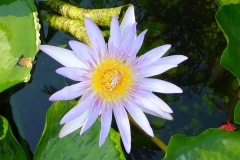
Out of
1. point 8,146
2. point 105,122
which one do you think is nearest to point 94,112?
point 105,122

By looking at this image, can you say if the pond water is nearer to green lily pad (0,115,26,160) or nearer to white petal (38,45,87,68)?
green lily pad (0,115,26,160)

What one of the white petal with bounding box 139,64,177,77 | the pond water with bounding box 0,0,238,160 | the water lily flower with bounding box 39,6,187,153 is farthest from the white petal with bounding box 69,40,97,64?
the pond water with bounding box 0,0,238,160

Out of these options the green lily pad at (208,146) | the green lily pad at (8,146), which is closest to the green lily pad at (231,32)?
the green lily pad at (208,146)

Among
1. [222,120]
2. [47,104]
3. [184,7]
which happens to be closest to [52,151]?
[47,104]

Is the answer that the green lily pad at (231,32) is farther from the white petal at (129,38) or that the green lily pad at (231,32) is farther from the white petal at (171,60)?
the white petal at (129,38)

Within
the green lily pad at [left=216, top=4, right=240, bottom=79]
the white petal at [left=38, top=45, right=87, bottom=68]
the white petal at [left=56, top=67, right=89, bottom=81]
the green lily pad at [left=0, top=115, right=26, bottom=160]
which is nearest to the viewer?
the white petal at [left=56, top=67, right=89, bottom=81]

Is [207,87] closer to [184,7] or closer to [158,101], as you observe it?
[184,7]
